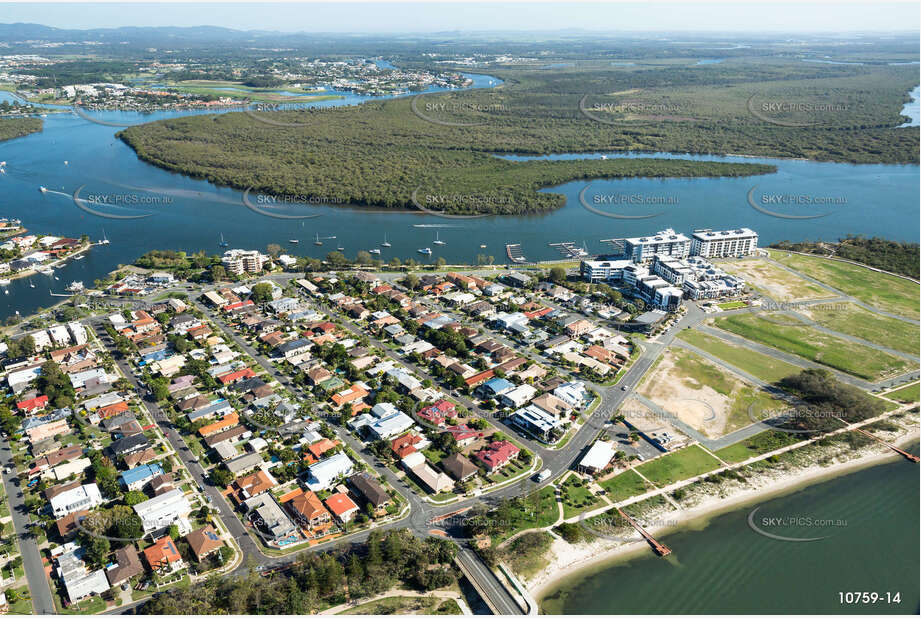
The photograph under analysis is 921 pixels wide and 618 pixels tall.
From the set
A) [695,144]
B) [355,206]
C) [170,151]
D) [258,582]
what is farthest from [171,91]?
[258,582]

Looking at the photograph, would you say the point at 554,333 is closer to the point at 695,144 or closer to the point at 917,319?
the point at 917,319

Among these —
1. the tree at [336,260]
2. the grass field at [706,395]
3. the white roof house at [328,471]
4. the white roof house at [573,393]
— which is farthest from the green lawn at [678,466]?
the tree at [336,260]

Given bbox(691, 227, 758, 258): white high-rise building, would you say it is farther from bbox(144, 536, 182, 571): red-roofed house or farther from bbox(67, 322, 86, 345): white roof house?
bbox(67, 322, 86, 345): white roof house

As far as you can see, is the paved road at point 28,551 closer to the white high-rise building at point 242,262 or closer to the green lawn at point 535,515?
the green lawn at point 535,515

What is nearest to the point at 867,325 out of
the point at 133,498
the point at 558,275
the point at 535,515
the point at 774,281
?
the point at 774,281

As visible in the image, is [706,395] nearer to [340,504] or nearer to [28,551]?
[340,504]

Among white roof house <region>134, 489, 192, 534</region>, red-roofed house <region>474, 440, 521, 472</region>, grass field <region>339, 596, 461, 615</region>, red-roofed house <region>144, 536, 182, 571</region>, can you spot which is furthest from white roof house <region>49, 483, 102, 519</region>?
red-roofed house <region>474, 440, 521, 472</region>

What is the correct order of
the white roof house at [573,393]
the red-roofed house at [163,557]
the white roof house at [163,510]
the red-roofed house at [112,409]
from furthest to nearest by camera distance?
1. the white roof house at [573,393]
2. the red-roofed house at [112,409]
3. the white roof house at [163,510]
4. the red-roofed house at [163,557]
